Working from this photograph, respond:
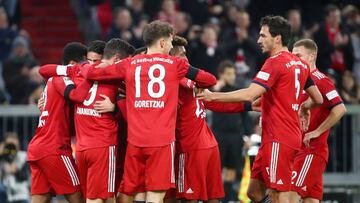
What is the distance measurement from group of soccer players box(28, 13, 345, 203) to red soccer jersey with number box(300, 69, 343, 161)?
0.01 meters

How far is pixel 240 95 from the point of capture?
13.9 metres

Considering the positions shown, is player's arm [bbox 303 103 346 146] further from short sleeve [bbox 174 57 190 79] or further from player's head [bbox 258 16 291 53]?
short sleeve [bbox 174 57 190 79]

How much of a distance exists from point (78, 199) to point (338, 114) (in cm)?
329

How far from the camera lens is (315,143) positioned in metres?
14.9

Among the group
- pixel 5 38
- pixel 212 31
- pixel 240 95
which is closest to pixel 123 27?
pixel 212 31

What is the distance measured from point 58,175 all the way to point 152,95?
1727 mm

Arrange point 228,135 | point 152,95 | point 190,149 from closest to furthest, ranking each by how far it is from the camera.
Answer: point 152,95 → point 190,149 → point 228,135

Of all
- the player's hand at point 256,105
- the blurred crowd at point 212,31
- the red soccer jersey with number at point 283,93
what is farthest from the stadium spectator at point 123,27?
the red soccer jersey with number at point 283,93

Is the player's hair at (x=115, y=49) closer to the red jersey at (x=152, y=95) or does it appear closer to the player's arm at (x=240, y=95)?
the red jersey at (x=152, y=95)

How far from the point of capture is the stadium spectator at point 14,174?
18984 millimetres

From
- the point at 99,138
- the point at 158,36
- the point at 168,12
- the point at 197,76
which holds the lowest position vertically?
the point at 99,138

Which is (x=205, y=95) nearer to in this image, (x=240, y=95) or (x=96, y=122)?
(x=240, y=95)

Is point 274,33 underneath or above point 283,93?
above

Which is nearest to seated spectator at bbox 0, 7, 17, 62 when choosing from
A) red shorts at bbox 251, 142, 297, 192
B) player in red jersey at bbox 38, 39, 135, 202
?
player in red jersey at bbox 38, 39, 135, 202
